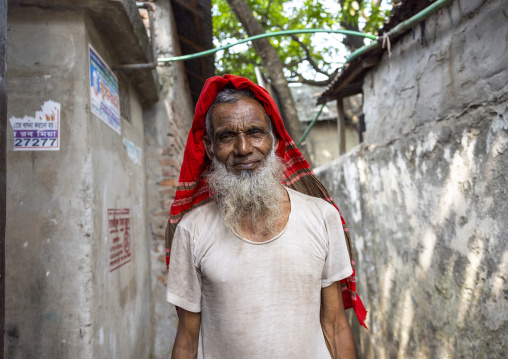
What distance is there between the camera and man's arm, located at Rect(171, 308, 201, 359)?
5.53 feet

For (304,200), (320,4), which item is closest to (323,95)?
(320,4)

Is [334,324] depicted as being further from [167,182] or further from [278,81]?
[278,81]

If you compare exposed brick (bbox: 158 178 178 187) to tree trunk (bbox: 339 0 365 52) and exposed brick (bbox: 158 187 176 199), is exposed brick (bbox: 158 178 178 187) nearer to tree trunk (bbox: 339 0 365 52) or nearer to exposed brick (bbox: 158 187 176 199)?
exposed brick (bbox: 158 187 176 199)

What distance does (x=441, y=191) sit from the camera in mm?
2389

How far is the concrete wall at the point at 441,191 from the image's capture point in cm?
193

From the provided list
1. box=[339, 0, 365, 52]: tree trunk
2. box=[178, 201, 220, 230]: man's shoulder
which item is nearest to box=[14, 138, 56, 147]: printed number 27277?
box=[178, 201, 220, 230]: man's shoulder

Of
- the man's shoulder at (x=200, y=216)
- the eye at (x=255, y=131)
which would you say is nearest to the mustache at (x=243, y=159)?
the eye at (x=255, y=131)

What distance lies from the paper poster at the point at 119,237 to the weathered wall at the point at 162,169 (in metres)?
0.75

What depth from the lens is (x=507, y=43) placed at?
1833 mm

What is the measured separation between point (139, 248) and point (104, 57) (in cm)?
164

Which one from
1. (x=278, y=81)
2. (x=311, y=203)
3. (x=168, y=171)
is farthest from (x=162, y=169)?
(x=278, y=81)

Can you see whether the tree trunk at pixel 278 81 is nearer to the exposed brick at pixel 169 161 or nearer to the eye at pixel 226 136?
the exposed brick at pixel 169 161

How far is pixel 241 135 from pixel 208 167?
329mm

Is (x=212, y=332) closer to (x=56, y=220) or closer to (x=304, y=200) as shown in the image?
(x=304, y=200)
